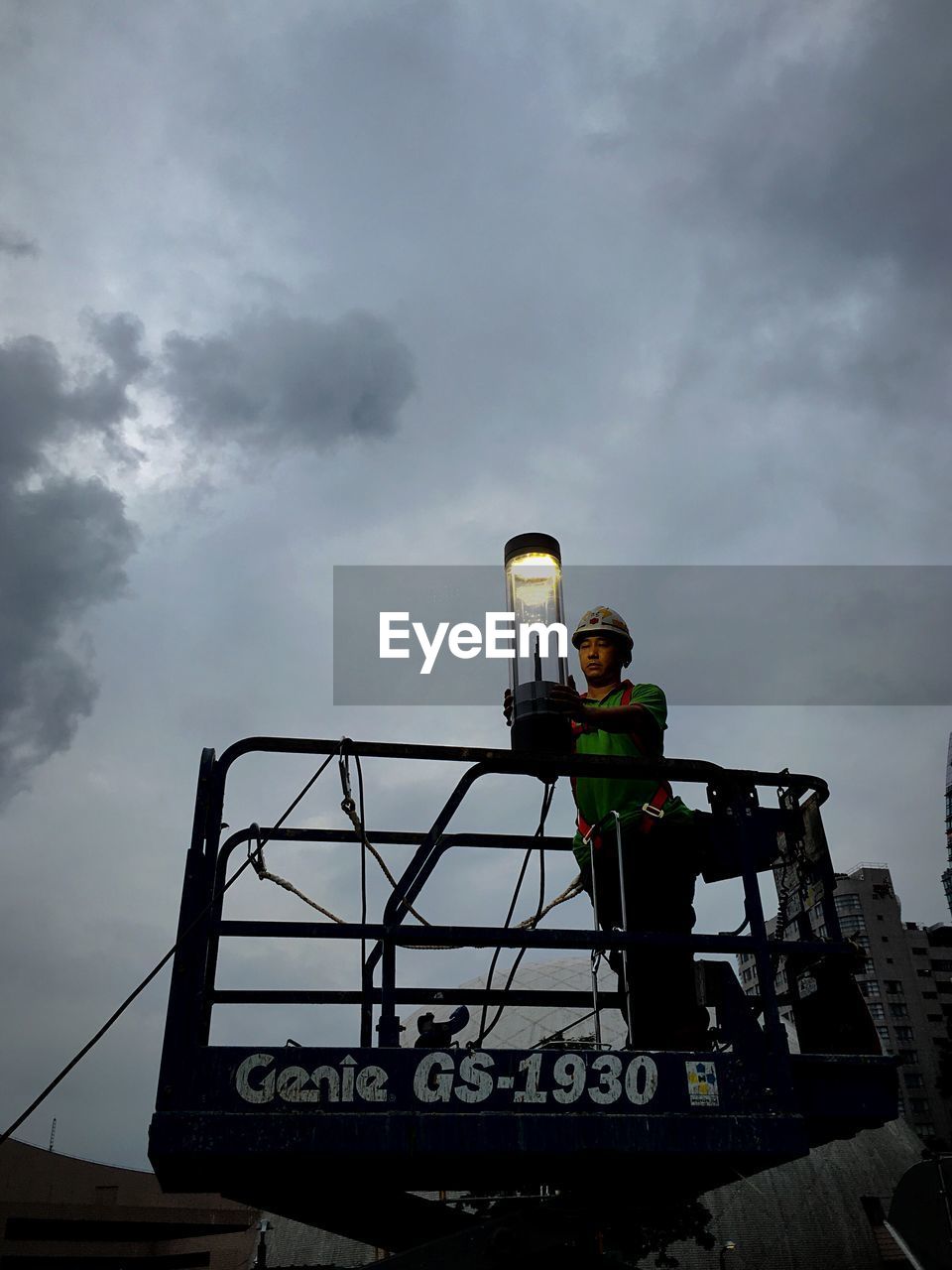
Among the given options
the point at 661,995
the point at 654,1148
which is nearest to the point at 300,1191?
the point at 654,1148

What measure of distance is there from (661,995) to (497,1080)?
1.07 meters

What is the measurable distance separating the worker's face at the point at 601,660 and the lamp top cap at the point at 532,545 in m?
0.61

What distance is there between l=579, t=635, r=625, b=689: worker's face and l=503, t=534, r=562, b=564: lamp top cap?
Result: 24.1 inches

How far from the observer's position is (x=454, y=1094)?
12.1ft

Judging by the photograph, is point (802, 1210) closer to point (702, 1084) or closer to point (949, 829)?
point (702, 1084)

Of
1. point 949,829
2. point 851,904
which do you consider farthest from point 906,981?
point 949,829

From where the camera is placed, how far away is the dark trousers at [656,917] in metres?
4.44

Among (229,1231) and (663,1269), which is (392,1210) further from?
(229,1231)

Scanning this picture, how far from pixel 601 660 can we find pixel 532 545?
2.73 ft

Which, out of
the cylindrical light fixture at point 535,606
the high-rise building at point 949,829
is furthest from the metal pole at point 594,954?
the high-rise building at point 949,829

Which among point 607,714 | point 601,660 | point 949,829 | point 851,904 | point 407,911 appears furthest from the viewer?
point 949,829

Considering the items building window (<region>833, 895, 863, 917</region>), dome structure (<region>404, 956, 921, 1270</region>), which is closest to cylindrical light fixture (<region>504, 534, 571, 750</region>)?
dome structure (<region>404, 956, 921, 1270</region>)

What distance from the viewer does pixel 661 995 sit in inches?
176

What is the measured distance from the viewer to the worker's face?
5.64 meters
